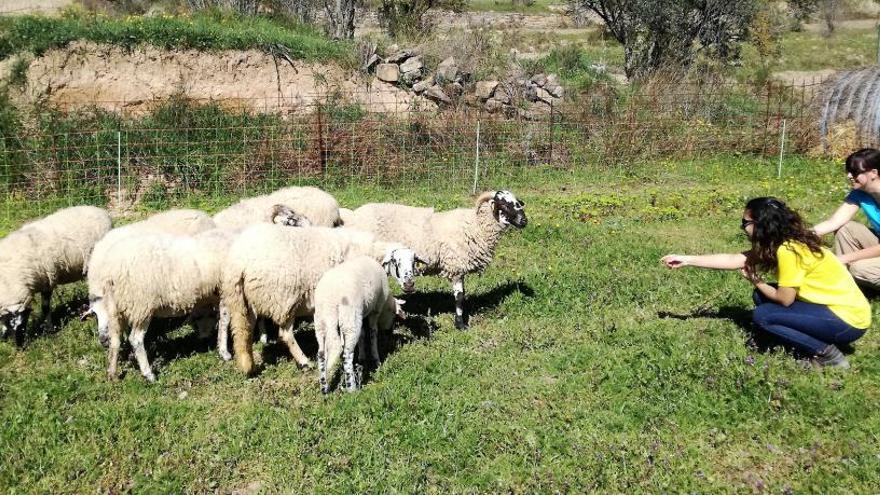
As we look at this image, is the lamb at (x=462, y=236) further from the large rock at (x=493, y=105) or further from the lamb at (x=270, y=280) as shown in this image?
the large rock at (x=493, y=105)

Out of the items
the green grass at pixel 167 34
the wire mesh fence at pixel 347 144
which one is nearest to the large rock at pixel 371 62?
the green grass at pixel 167 34

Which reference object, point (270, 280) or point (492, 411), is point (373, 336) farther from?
point (492, 411)

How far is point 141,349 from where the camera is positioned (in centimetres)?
617

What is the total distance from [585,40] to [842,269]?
2984 centimetres

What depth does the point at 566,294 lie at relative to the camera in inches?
310

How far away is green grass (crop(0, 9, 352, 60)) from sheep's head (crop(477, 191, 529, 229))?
11534 millimetres

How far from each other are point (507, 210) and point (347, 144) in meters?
6.95

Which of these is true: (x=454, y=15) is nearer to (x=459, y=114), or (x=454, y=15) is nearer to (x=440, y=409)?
(x=459, y=114)

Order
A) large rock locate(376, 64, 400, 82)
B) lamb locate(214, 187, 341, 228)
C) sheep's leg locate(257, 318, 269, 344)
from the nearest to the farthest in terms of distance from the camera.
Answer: sheep's leg locate(257, 318, 269, 344), lamb locate(214, 187, 341, 228), large rock locate(376, 64, 400, 82)

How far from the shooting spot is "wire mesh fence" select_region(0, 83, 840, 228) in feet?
41.4

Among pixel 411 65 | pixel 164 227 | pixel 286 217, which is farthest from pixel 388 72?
pixel 164 227

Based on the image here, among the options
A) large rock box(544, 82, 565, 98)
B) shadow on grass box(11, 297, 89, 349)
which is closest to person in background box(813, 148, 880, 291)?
shadow on grass box(11, 297, 89, 349)

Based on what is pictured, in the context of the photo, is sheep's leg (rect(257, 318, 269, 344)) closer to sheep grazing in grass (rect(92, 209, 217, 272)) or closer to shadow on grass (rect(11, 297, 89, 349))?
sheep grazing in grass (rect(92, 209, 217, 272))

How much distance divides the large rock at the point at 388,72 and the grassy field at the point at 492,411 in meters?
11.1
